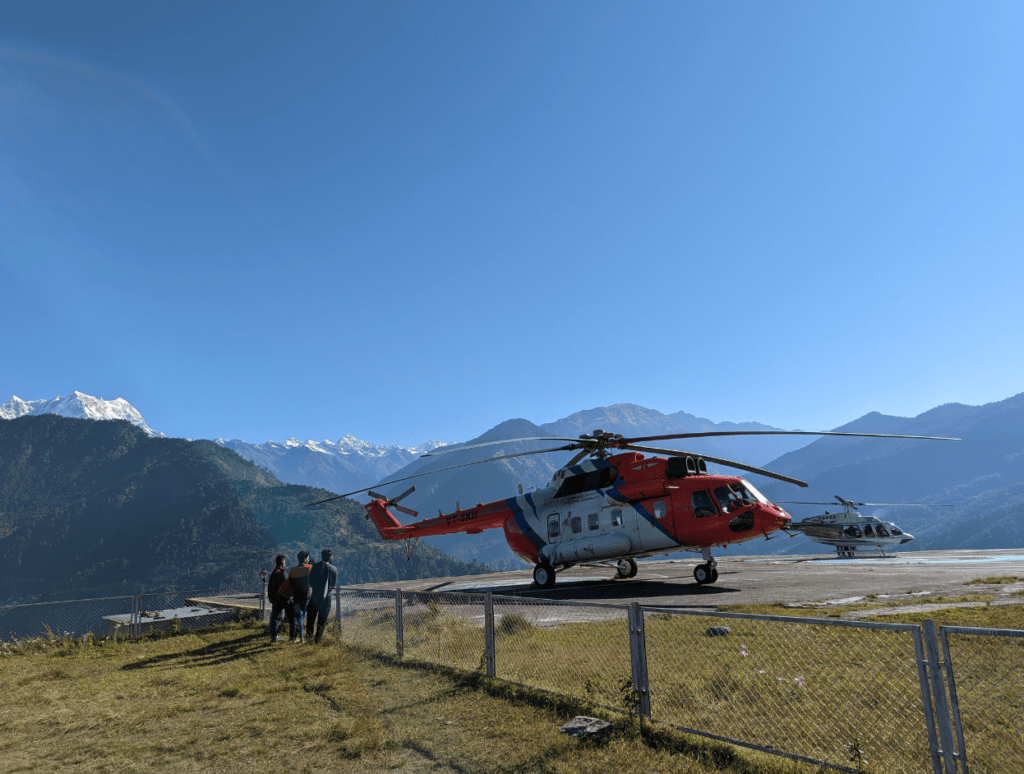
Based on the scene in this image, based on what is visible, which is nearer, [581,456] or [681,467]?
[681,467]

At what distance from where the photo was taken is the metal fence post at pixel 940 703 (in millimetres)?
4008

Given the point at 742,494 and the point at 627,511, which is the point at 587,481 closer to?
the point at 627,511

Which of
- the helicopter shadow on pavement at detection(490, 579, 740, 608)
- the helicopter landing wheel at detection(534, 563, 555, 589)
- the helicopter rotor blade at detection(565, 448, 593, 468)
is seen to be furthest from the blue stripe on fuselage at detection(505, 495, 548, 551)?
the helicopter rotor blade at detection(565, 448, 593, 468)

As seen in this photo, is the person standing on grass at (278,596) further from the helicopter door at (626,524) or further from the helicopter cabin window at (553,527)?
the helicopter door at (626,524)

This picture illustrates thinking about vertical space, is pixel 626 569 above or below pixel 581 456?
below

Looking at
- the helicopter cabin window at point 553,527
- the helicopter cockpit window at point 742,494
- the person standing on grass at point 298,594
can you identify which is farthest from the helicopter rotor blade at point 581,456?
the person standing on grass at point 298,594

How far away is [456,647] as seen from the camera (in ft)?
30.9

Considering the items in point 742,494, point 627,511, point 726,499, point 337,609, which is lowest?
point 337,609

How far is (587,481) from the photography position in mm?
19469

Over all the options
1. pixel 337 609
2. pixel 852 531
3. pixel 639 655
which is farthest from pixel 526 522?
pixel 852 531

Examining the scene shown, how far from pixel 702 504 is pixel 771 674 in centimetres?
982

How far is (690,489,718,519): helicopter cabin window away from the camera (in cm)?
1659

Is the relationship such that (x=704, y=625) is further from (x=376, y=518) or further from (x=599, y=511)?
(x=376, y=518)

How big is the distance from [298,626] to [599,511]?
32.9 feet
